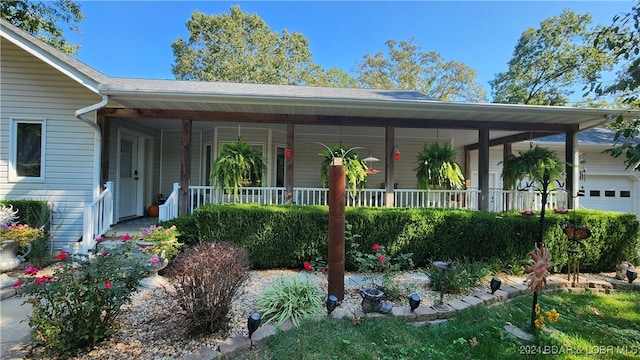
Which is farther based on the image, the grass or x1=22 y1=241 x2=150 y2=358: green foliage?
the grass

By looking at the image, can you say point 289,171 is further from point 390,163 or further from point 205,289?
point 205,289

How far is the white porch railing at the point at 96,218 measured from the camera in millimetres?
4664

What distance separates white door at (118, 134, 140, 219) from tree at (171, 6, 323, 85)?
1272 cm

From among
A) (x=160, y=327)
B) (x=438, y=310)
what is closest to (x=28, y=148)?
(x=160, y=327)

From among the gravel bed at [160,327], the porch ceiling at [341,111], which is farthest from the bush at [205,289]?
the porch ceiling at [341,111]

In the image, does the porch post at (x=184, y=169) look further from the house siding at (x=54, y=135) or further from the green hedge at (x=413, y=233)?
the house siding at (x=54, y=135)

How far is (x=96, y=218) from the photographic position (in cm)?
498

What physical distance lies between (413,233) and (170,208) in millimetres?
4527

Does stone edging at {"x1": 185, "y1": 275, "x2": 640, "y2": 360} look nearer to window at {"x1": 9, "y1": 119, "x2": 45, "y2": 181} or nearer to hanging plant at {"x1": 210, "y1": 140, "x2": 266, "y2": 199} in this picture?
hanging plant at {"x1": 210, "y1": 140, "x2": 266, "y2": 199}

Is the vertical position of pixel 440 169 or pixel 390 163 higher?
pixel 390 163

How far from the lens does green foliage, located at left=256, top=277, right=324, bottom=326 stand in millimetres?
2775

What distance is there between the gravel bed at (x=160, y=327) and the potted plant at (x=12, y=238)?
2585mm

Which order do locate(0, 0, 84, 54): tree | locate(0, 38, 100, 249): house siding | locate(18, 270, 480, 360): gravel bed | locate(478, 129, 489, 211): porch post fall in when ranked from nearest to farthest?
1. locate(18, 270, 480, 360): gravel bed
2. locate(0, 38, 100, 249): house siding
3. locate(478, 129, 489, 211): porch post
4. locate(0, 0, 84, 54): tree

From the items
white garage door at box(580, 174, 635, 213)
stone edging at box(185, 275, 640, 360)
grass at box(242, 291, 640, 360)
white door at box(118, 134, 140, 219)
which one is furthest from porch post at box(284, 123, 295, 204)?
white garage door at box(580, 174, 635, 213)
